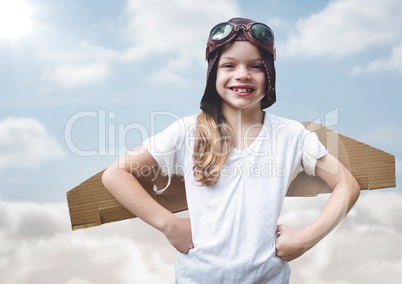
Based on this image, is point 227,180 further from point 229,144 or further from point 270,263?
point 270,263

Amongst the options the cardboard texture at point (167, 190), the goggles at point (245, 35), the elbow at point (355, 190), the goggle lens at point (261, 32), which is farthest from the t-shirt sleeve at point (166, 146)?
the elbow at point (355, 190)

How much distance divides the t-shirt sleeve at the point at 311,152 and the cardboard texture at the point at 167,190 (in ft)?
0.36

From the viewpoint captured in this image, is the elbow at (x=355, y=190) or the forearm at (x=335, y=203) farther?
the elbow at (x=355, y=190)

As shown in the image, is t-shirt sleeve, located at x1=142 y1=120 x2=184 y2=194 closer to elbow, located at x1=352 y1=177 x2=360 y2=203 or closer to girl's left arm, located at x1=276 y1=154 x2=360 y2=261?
girl's left arm, located at x1=276 y1=154 x2=360 y2=261

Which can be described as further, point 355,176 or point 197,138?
point 355,176

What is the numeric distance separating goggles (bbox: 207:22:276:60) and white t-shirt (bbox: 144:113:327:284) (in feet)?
1.11

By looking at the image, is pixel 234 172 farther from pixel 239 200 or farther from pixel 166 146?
pixel 166 146

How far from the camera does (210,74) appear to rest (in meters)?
2.34

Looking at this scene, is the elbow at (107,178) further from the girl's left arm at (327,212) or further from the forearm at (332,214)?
the forearm at (332,214)

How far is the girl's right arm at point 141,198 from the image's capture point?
2264mm

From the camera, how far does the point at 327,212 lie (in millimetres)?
2342

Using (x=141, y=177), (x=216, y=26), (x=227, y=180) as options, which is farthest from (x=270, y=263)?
(x=216, y=26)

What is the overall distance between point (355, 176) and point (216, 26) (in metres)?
0.96

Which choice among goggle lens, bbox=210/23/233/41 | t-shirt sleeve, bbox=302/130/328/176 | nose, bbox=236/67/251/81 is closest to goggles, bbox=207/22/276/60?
goggle lens, bbox=210/23/233/41
